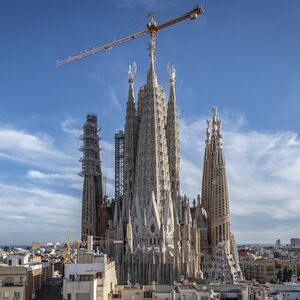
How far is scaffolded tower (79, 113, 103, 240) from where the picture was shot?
274 ft

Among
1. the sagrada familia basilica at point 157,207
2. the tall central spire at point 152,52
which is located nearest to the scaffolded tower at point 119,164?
the sagrada familia basilica at point 157,207

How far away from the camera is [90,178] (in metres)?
84.5

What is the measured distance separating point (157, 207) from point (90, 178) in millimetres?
14296

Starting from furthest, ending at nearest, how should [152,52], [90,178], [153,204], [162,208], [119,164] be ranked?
1. [119,164]
2. [90,178]
3. [152,52]
4. [162,208]
5. [153,204]

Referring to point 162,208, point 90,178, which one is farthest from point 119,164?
point 162,208

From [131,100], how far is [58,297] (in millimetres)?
51509

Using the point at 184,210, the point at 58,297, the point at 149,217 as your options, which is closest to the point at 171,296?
the point at 58,297

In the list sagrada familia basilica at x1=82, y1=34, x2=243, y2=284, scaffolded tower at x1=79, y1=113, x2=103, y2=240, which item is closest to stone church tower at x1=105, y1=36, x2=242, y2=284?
sagrada familia basilica at x1=82, y1=34, x2=243, y2=284

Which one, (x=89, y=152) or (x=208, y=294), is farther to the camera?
(x=89, y=152)

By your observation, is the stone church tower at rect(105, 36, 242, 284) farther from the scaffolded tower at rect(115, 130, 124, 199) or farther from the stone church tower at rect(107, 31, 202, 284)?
the scaffolded tower at rect(115, 130, 124, 199)

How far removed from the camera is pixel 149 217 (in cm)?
7438

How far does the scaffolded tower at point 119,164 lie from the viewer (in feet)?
295

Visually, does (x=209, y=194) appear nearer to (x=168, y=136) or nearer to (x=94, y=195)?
(x=168, y=136)

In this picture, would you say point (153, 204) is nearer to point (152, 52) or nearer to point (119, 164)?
point (119, 164)
